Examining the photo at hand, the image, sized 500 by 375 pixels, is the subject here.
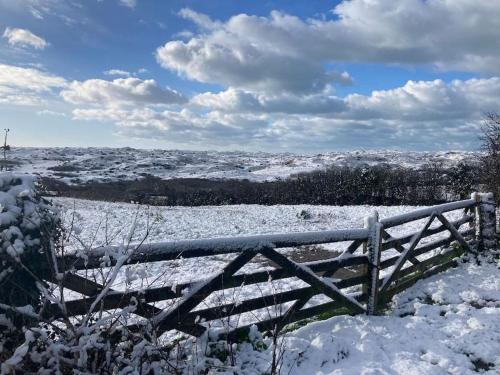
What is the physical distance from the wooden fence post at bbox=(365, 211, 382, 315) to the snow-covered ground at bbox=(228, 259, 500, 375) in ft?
0.75

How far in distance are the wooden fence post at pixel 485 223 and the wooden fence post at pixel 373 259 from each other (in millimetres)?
5428

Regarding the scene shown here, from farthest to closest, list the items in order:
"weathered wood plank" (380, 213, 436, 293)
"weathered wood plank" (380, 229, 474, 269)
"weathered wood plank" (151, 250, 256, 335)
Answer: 1. "weathered wood plank" (380, 229, 474, 269)
2. "weathered wood plank" (380, 213, 436, 293)
3. "weathered wood plank" (151, 250, 256, 335)

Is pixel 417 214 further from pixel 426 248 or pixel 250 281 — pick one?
pixel 250 281

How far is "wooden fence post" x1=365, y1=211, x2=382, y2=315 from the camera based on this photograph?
655 cm

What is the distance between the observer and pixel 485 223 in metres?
10.6

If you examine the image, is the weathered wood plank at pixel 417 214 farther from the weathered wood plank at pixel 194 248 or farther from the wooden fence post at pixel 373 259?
the weathered wood plank at pixel 194 248

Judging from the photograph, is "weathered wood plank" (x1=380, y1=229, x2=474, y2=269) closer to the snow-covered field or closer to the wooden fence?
the wooden fence

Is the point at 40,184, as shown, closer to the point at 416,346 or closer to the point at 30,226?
the point at 30,226

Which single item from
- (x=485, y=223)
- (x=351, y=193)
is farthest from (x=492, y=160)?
(x=351, y=193)

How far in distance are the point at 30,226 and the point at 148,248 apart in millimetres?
1160

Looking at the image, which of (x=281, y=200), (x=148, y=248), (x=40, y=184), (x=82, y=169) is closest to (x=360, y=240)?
(x=148, y=248)

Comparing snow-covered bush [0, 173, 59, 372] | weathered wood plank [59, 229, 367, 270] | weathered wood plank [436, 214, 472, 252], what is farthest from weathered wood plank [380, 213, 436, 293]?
snow-covered bush [0, 173, 59, 372]

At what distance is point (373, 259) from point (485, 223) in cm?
563

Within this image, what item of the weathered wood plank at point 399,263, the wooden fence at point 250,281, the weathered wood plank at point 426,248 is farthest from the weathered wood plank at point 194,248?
the weathered wood plank at point 426,248
